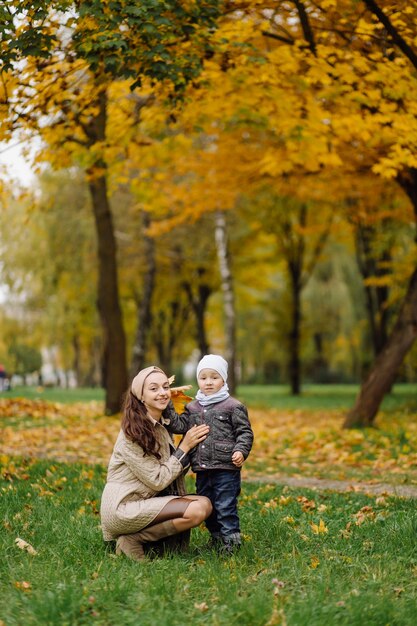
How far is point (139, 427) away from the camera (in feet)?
15.6

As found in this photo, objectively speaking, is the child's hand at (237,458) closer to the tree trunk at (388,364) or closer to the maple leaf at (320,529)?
the maple leaf at (320,529)

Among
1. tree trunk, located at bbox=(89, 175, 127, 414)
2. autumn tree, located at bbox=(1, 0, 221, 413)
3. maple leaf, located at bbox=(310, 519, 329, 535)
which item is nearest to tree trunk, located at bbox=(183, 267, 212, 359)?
tree trunk, located at bbox=(89, 175, 127, 414)

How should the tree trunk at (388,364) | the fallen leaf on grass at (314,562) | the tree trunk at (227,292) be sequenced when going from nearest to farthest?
the fallen leaf on grass at (314,562)
the tree trunk at (388,364)
the tree trunk at (227,292)

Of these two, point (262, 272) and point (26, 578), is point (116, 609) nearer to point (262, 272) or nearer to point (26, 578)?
point (26, 578)

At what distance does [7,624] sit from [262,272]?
26.3 meters

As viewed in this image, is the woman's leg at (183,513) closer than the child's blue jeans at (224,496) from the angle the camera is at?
Yes

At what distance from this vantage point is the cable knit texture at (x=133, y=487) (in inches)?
Answer: 184

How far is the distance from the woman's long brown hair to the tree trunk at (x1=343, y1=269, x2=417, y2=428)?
792 cm

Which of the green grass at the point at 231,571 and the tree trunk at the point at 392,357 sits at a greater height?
the tree trunk at the point at 392,357

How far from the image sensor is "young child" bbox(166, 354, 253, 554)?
4922mm

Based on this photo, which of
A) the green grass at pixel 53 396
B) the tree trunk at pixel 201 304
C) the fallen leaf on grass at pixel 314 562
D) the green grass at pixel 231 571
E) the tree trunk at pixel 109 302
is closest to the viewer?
the green grass at pixel 231 571

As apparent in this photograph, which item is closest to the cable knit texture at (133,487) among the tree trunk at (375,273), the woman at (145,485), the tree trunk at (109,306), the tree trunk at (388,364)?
the woman at (145,485)

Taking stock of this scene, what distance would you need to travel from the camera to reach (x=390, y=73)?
836 cm

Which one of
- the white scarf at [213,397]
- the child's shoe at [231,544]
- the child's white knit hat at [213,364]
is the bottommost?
the child's shoe at [231,544]
